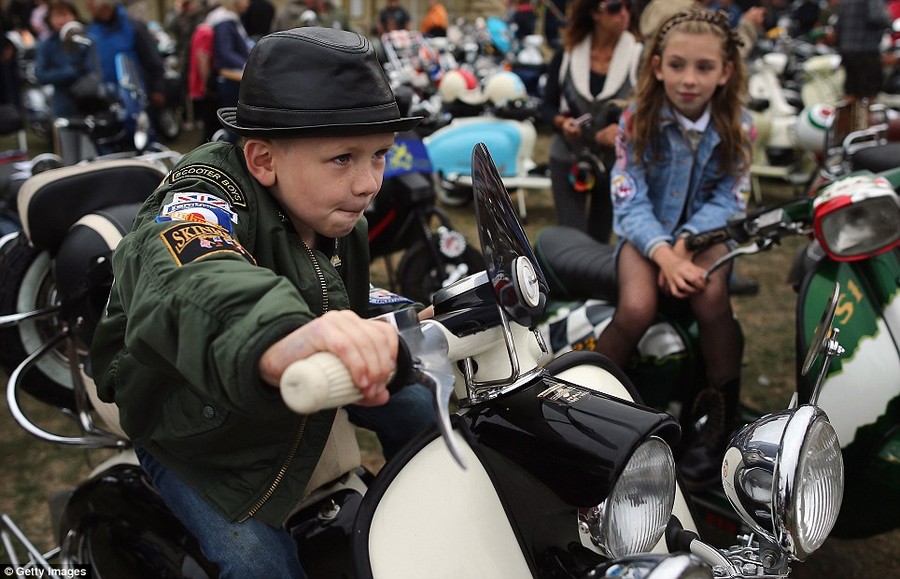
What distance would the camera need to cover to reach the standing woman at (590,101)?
4.39m

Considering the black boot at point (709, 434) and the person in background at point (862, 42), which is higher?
the person in background at point (862, 42)

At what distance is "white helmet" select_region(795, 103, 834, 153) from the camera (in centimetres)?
598

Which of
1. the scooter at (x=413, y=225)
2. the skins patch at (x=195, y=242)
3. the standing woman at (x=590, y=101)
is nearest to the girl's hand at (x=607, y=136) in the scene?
→ the standing woman at (x=590, y=101)

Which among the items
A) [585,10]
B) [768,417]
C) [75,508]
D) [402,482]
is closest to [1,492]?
[75,508]

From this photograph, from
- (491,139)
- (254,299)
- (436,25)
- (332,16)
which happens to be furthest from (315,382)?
(436,25)

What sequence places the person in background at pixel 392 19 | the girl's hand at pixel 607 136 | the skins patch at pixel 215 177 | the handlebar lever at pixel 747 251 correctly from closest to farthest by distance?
the skins patch at pixel 215 177, the handlebar lever at pixel 747 251, the girl's hand at pixel 607 136, the person in background at pixel 392 19

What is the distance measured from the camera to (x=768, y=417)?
135 centimetres

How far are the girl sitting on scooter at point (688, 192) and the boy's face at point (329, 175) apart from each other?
137cm

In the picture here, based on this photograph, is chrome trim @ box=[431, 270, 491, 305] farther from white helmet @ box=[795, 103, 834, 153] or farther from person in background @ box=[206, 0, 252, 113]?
person in background @ box=[206, 0, 252, 113]

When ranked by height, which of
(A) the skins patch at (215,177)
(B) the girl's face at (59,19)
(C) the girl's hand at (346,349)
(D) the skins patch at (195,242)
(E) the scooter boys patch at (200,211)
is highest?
(B) the girl's face at (59,19)

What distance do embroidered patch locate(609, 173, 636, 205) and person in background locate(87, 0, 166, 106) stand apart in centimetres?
581

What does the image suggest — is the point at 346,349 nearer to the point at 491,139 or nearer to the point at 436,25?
the point at 491,139

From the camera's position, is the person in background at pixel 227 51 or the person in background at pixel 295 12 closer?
the person in background at pixel 227 51

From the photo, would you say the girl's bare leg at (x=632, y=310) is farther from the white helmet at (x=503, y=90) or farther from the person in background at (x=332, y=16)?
the person in background at (x=332, y=16)
